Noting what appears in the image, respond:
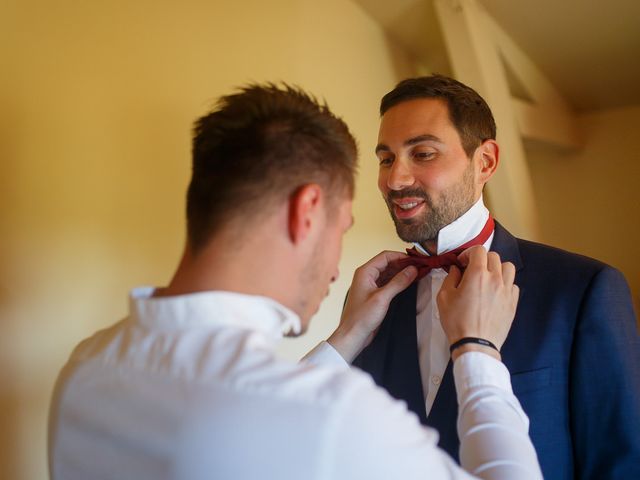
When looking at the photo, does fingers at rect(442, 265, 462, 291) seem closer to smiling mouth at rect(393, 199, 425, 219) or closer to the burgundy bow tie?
the burgundy bow tie

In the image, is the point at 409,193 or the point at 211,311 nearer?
the point at 211,311

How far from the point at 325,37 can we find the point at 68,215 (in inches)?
56.1

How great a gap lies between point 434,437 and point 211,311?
1.07 feet

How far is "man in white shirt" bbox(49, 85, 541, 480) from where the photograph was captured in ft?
2.17

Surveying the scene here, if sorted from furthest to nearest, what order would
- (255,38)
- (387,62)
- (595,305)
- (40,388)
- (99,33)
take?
(387,62)
(255,38)
(99,33)
(40,388)
(595,305)

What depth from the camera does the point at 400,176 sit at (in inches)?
56.2

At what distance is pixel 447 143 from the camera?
142 centimetres

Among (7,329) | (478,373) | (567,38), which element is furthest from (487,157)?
(567,38)

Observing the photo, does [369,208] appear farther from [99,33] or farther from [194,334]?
[194,334]

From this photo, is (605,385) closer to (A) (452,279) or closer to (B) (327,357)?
(A) (452,279)

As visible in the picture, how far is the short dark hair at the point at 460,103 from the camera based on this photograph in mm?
1442

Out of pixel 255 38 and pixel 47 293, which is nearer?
pixel 47 293

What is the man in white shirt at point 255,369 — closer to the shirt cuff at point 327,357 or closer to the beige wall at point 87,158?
the shirt cuff at point 327,357

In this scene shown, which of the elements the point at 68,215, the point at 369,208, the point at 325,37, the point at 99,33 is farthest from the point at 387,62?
the point at 68,215
